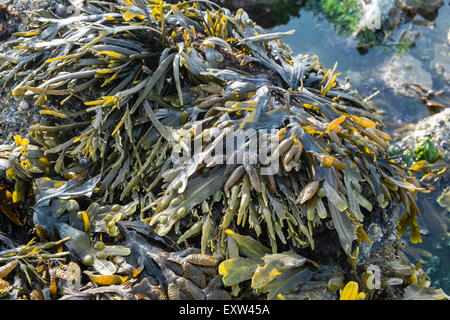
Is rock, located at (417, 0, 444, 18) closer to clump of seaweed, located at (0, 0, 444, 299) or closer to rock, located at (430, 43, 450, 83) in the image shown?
rock, located at (430, 43, 450, 83)

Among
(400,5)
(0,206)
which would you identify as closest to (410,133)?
(400,5)

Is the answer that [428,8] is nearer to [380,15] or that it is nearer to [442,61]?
[380,15]

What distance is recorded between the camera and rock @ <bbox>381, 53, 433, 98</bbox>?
3498 millimetres

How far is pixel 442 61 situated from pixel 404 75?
1.48 ft

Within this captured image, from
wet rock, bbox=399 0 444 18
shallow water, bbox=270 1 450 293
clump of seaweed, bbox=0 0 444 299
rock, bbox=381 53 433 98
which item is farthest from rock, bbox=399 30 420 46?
clump of seaweed, bbox=0 0 444 299

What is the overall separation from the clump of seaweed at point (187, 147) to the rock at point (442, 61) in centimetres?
184

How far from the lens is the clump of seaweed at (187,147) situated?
5.52 feet

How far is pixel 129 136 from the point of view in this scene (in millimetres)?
1934

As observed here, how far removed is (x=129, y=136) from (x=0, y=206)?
28.0 inches

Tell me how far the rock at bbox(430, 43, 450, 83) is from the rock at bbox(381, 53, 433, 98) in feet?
0.40

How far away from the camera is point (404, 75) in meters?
3.58

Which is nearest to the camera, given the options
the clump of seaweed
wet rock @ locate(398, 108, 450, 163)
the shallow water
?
the clump of seaweed

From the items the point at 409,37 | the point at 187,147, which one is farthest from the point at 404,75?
the point at 187,147
